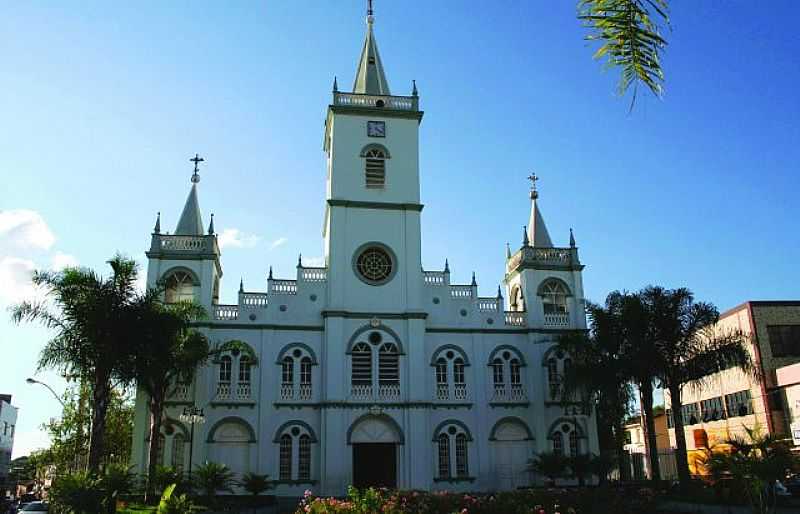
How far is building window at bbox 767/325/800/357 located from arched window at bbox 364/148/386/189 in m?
21.7

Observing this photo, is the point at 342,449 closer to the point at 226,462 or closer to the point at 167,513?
the point at 226,462

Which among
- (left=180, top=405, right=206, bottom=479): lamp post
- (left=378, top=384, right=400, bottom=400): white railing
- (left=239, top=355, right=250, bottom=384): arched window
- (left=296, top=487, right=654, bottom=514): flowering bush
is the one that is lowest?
(left=296, top=487, right=654, bottom=514): flowering bush

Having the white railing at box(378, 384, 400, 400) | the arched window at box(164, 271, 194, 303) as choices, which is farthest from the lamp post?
the white railing at box(378, 384, 400, 400)

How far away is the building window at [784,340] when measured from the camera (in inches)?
1405

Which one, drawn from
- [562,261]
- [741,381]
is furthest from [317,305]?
[741,381]

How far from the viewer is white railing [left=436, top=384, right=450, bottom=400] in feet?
112

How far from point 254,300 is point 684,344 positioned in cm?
1977

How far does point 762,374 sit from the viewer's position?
35.1 meters

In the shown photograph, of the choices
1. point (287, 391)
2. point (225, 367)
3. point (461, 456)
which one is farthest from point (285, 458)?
point (461, 456)

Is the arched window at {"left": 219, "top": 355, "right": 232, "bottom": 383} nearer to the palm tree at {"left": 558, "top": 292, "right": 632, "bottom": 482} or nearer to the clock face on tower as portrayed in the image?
the clock face on tower

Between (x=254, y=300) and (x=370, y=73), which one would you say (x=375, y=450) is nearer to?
(x=254, y=300)

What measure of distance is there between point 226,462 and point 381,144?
17935 mm

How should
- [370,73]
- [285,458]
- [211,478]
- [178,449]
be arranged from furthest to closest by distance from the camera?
1. [370,73]
2. [285,458]
3. [178,449]
4. [211,478]

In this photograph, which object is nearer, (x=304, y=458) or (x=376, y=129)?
(x=304, y=458)
